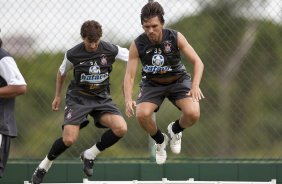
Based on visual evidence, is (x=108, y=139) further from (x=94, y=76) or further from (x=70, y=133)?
(x=94, y=76)

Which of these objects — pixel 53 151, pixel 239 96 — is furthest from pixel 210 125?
pixel 53 151

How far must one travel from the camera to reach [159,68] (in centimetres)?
910

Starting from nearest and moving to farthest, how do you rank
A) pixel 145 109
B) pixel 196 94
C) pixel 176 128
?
pixel 196 94 < pixel 145 109 < pixel 176 128

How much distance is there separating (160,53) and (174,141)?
1.10 metres

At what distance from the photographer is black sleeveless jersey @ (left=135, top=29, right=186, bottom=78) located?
9.06 metres

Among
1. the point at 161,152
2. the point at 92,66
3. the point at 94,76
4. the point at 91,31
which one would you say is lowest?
the point at 161,152

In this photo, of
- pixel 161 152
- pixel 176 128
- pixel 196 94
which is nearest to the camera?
pixel 196 94

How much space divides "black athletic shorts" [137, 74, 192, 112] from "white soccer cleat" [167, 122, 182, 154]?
45 centimetres

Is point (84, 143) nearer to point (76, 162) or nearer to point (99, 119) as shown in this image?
point (76, 162)

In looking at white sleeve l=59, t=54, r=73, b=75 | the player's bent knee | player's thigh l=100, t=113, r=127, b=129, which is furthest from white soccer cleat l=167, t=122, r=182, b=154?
white sleeve l=59, t=54, r=73, b=75

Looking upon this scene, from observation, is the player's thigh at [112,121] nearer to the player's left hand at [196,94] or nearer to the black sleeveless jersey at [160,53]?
the black sleeveless jersey at [160,53]

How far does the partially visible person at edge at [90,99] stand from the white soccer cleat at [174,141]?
1.85 feet

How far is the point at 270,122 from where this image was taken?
1049 centimetres

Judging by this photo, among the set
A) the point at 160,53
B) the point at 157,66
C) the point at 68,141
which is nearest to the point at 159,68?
the point at 157,66
